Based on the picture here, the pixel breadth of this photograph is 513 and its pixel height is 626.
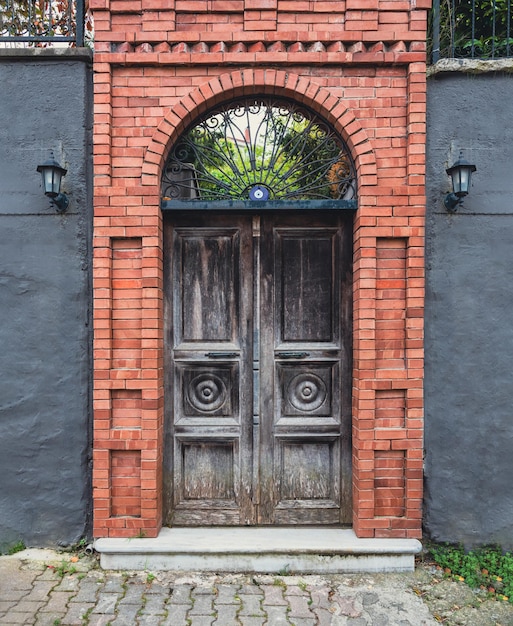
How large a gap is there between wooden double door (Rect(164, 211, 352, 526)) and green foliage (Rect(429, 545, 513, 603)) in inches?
31.0

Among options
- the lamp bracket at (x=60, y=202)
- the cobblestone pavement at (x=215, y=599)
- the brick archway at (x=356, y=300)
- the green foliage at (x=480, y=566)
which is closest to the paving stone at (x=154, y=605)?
the cobblestone pavement at (x=215, y=599)

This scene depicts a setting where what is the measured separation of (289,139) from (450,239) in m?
1.55

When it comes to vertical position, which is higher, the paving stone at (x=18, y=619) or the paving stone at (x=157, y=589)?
the paving stone at (x=157, y=589)

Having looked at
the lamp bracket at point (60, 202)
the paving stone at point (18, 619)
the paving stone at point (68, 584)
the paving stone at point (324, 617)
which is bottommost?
the paving stone at point (18, 619)

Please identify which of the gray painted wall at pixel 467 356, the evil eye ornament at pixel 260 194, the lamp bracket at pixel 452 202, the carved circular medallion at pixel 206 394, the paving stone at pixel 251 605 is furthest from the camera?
the carved circular medallion at pixel 206 394

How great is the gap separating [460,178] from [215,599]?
3523 millimetres

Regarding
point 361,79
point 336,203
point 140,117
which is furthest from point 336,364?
point 140,117

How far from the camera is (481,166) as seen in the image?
3682 millimetres

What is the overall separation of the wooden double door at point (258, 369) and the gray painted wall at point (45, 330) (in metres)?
0.72

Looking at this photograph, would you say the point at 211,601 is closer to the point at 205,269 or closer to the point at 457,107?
the point at 205,269

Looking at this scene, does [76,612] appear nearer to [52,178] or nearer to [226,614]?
[226,614]

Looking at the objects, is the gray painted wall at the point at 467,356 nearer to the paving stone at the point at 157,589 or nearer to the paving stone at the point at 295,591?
the paving stone at the point at 295,591

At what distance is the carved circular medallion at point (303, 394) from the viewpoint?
3875 millimetres

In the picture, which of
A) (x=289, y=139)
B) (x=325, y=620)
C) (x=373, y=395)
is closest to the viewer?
(x=325, y=620)
